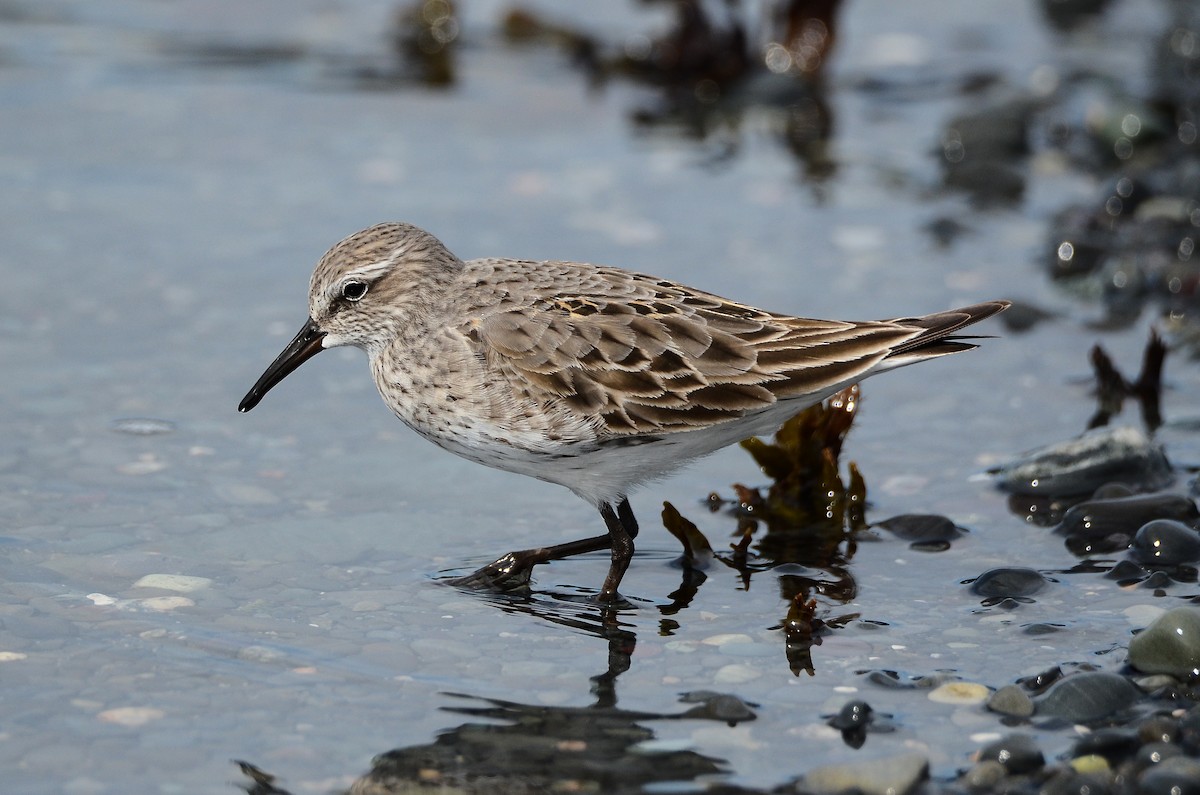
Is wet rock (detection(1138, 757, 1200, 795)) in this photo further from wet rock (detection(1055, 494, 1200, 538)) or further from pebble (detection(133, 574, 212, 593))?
pebble (detection(133, 574, 212, 593))

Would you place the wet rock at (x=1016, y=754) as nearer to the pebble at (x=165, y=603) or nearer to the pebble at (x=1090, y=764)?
the pebble at (x=1090, y=764)

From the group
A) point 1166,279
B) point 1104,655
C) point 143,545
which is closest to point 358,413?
point 143,545

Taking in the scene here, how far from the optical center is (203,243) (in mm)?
11547

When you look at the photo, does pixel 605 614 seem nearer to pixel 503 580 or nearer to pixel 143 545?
pixel 503 580

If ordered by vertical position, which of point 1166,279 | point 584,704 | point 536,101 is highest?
point 536,101

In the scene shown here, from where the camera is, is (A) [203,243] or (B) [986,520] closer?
(B) [986,520]

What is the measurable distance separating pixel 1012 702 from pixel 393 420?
4552 mm

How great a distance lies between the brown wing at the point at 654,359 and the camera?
23.4ft

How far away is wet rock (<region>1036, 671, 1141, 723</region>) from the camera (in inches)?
235

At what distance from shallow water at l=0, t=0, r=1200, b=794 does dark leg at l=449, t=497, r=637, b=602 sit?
0.13 metres

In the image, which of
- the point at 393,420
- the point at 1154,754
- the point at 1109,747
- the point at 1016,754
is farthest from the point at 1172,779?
the point at 393,420

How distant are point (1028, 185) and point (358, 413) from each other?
6.57m

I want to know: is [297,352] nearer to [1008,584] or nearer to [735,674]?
[735,674]

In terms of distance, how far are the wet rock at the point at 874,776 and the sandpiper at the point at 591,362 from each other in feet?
6.51
